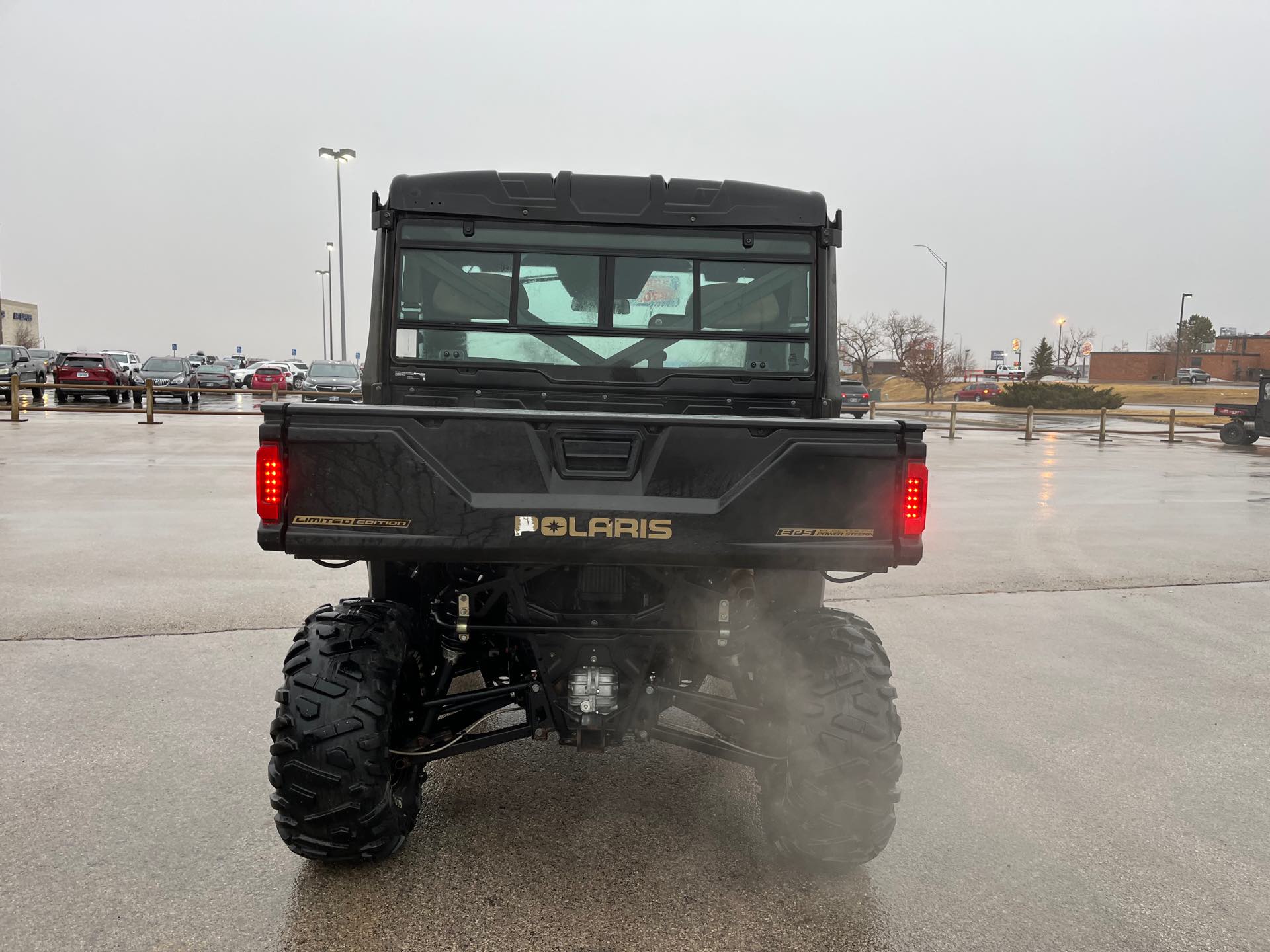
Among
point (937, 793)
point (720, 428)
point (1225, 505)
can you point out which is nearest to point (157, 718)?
point (720, 428)

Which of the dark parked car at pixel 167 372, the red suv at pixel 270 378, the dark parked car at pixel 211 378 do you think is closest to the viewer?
the dark parked car at pixel 211 378

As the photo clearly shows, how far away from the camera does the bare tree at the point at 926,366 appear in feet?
190

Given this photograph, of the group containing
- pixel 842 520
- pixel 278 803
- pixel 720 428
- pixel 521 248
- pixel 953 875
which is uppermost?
pixel 521 248

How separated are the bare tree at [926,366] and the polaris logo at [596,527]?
169ft

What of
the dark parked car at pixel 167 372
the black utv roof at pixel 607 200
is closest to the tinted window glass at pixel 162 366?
the dark parked car at pixel 167 372

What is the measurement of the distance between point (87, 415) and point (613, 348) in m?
26.2

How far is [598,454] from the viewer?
10.3ft

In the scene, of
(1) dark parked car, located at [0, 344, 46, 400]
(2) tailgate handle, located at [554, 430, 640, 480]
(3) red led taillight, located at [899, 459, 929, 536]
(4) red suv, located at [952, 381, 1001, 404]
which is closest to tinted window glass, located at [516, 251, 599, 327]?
(2) tailgate handle, located at [554, 430, 640, 480]

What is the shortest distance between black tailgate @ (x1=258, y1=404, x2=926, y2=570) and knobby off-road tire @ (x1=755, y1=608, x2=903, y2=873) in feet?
1.25

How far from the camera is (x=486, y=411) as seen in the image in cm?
301

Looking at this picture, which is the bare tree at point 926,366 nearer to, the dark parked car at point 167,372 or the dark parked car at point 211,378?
the dark parked car at point 211,378

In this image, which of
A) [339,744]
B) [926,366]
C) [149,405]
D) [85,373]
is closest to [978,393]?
[926,366]

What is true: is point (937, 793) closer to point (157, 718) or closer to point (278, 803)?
point (278, 803)

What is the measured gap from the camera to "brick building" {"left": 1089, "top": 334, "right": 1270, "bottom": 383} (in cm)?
9481
